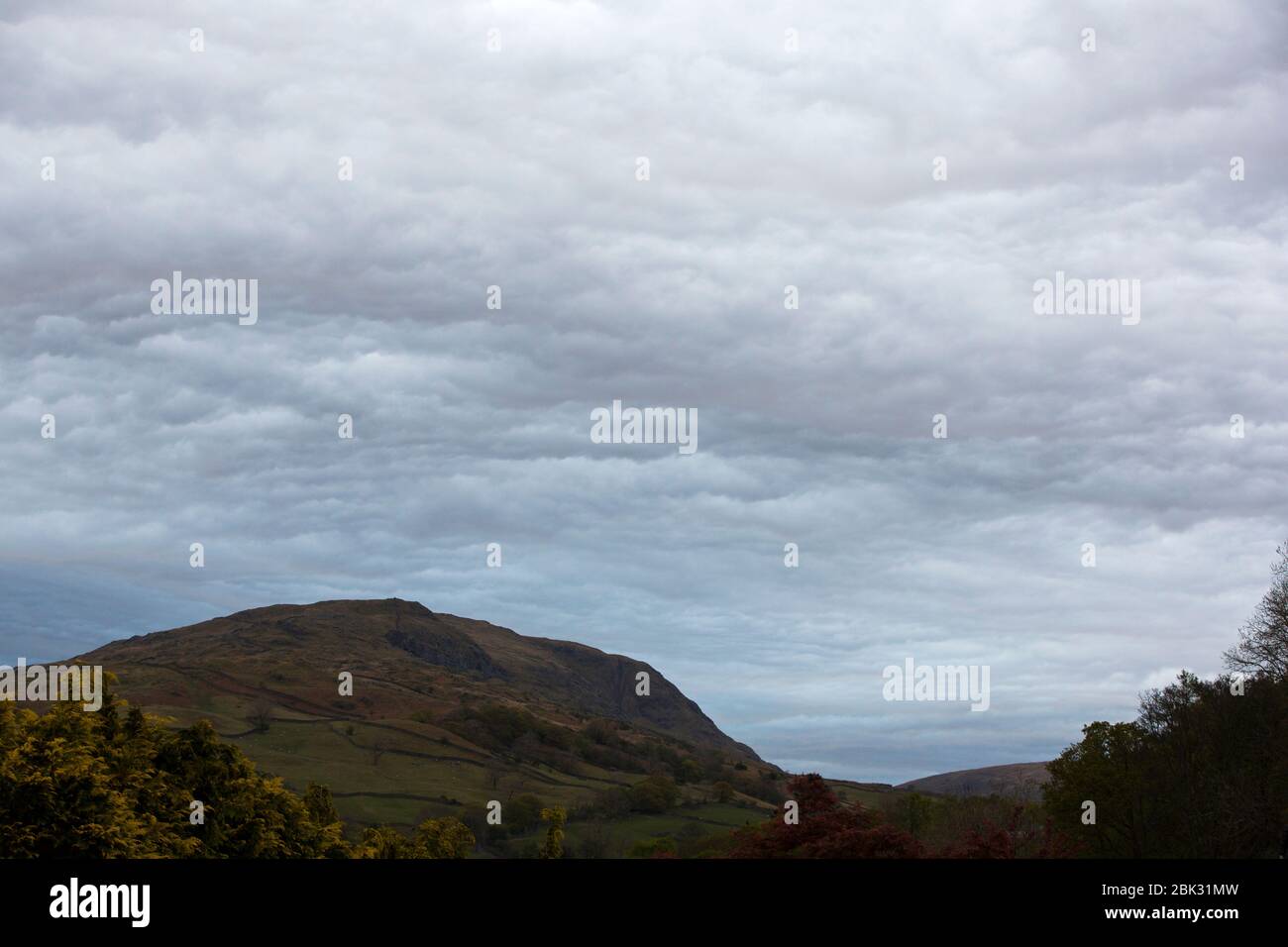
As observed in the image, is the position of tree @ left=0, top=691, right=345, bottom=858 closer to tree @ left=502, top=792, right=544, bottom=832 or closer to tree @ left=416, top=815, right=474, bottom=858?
tree @ left=416, top=815, right=474, bottom=858

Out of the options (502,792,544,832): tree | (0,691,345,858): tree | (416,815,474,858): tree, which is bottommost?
(502,792,544,832): tree

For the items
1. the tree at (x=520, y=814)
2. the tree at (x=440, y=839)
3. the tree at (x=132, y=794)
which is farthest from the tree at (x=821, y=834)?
the tree at (x=520, y=814)

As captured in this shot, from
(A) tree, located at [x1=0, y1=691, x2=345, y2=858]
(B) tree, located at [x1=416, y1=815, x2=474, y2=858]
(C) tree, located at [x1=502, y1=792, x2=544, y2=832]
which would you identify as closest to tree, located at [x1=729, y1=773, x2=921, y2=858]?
(B) tree, located at [x1=416, y1=815, x2=474, y2=858]

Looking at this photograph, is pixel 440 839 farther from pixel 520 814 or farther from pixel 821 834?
pixel 520 814

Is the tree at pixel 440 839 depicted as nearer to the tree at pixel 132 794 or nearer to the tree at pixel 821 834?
the tree at pixel 132 794

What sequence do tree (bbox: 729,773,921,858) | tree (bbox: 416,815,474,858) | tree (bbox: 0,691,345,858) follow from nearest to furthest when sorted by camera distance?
tree (bbox: 0,691,345,858) < tree (bbox: 729,773,921,858) < tree (bbox: 416,815,474,858)

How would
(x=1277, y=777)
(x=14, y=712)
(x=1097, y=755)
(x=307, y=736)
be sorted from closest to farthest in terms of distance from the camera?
(x=14, y=712) → (x=1277, y=777) → (x=1097, y=755) → (x=307, y=736)

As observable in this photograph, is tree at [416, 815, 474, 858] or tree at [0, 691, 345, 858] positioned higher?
tree at [0, 691, 345, 858]

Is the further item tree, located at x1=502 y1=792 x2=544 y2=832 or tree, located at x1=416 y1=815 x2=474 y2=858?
tree, located at x1=502 y1=792 x2=544 y2=832

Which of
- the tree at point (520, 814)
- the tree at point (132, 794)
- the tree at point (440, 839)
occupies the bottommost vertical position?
the tree at point (520, 814)
